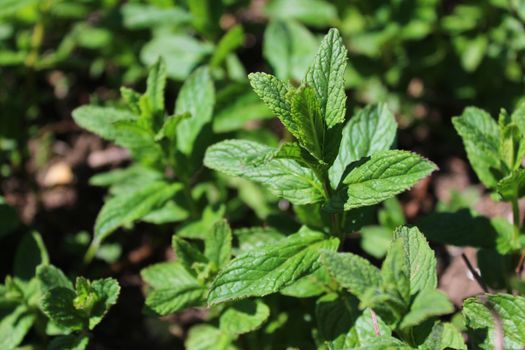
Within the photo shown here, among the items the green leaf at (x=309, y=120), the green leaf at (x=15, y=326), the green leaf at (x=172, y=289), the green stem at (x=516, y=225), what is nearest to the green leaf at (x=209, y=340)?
the green leaf at (x=172, y=289)

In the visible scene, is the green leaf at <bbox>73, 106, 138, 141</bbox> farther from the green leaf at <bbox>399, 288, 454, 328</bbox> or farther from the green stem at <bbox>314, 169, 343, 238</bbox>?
the green leaf at <bbox>399, 288, 454, 328</bbox>

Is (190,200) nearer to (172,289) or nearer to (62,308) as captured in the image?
(172,289)

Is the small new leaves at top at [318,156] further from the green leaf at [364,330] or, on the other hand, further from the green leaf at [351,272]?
the green leaf at [364,330]

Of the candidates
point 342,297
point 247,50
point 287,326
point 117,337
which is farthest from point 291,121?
point 247,50

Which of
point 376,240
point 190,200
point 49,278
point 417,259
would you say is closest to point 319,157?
point 417,259

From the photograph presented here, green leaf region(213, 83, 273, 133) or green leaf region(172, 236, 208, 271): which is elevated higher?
green leaf region(213, 83, 273, 133)

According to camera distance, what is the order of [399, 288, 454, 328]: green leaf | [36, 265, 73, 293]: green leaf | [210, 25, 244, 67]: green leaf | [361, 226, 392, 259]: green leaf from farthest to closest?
1. [210, 25, 244, 67]: green leaf
2. [361, 226, 392, 259]: green leaf
3. [36, 265, 73, 293]: green leaf
4. [399, 288, 454, 328]: green leaf

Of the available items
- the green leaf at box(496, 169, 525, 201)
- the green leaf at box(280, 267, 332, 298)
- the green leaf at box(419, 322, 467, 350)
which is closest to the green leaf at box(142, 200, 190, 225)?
the green leaf at box(280, 267, 332, 298)
